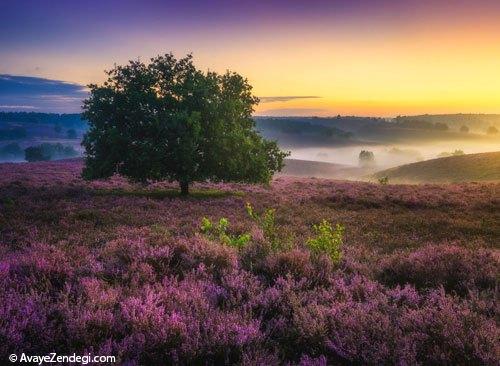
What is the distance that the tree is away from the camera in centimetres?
2473

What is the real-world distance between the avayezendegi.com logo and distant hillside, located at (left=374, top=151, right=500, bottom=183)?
209 feet

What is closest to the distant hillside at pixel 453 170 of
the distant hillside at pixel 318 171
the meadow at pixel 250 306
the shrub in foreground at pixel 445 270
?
the distant hillside at pixel 318 171

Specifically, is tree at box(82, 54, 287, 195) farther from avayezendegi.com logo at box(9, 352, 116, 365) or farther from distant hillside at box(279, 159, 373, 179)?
distant hillside at box(279, 159, 373, 179)

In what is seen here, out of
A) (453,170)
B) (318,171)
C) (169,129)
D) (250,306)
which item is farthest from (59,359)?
(318,171)

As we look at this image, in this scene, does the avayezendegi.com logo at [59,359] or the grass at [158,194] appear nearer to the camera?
→ the avayezendegi.com logo at [59,359]

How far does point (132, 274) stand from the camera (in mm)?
5297

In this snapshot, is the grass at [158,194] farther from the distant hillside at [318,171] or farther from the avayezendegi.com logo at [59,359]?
the distant hillside at [318,171]

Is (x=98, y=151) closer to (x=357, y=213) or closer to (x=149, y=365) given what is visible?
(x=357, y=213)

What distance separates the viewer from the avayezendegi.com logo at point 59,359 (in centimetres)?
295

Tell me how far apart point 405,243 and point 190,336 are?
9.92 m

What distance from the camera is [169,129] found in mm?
24797

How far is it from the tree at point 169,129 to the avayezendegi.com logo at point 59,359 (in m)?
21.5

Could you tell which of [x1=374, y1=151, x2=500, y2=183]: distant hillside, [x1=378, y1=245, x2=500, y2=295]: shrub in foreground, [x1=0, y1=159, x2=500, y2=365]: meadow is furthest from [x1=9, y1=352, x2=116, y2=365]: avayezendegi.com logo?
[x1=374, y1=151, x2=500, y2=183]: distant hillside

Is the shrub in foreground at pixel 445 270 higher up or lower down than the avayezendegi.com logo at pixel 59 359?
lower down
